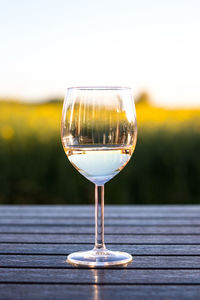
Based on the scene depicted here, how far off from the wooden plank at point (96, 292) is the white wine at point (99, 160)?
31cm

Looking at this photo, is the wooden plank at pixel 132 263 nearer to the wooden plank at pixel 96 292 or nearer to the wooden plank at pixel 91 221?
the wooden plank at pixel 96 292

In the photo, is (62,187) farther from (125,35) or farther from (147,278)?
(147,278)

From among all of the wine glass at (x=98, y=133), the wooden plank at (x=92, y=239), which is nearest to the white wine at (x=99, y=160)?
the wine glass at (x=98, y=133)

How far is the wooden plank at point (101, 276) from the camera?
3.40ft

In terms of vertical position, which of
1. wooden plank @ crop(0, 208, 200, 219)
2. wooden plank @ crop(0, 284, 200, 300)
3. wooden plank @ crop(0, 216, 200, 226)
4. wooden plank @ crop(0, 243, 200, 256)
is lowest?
wooden plank @ crop(0, 284, 200, 300)

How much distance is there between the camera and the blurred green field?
380 centimetres

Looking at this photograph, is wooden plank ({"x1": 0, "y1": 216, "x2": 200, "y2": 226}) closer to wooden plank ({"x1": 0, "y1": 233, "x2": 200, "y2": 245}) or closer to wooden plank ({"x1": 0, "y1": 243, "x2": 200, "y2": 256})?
wooden plank ({"x1": 0, "y1": 233, "x2": 200, "y2": 245})

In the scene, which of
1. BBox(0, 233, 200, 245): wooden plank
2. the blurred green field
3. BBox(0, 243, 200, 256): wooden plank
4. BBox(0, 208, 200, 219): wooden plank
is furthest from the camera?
the blurred green field

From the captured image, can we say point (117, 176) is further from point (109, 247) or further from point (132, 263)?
point (132, 263)

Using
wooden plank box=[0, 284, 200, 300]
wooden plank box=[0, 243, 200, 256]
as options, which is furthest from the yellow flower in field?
wooden plank box=[0, 284, 200, 300]

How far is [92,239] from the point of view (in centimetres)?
150

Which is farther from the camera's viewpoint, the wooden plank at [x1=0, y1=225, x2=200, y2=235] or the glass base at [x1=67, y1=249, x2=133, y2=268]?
the wooden plank at [x1=0, y1=225, x2=200, y2=235]

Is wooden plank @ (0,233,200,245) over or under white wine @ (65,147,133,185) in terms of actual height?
under

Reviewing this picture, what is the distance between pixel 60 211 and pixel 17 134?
2.16 meters
